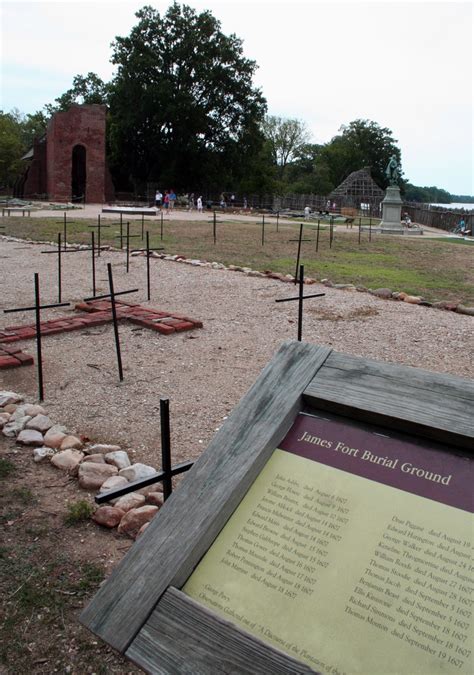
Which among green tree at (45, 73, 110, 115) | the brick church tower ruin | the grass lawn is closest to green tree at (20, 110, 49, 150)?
green tree at (45, 73, 110, 115)

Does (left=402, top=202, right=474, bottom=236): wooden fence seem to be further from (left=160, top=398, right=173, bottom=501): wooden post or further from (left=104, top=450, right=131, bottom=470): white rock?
(left=160, top=398, right=173, bottom=501): wooden post

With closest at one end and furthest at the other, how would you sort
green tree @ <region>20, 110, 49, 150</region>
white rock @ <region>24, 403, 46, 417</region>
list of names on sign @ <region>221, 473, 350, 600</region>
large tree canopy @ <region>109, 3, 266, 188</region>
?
list of names on sign @ <region>221, 473, 350, 600</region> → white rock @ <region>24, 403, 46, 417</region> → large tree canopy @ <region>109, 3, 266, 188</region> → green tree @ <region>20, 110, 49, 150</region>

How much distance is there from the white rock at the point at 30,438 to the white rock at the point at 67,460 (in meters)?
0.31

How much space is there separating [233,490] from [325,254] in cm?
1564

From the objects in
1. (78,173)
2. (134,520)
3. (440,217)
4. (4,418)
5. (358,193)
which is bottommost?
(134,520)

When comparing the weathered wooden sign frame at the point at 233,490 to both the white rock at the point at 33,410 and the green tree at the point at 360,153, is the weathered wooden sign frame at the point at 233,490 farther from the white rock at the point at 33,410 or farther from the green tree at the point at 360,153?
the green tree at the point at 360,153

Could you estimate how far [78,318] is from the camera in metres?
7.84

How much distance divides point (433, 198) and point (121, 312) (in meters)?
114

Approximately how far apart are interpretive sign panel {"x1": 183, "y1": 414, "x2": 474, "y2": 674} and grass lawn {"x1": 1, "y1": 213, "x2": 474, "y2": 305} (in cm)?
886

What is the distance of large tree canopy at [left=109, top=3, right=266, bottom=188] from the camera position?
153ft

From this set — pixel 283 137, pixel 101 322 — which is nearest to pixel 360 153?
pixel 283 137

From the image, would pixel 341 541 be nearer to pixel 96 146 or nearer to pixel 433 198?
pixel 96 146

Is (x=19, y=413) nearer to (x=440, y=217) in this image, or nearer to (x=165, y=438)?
(x=165, y=438)

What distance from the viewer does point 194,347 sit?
22.4ft
